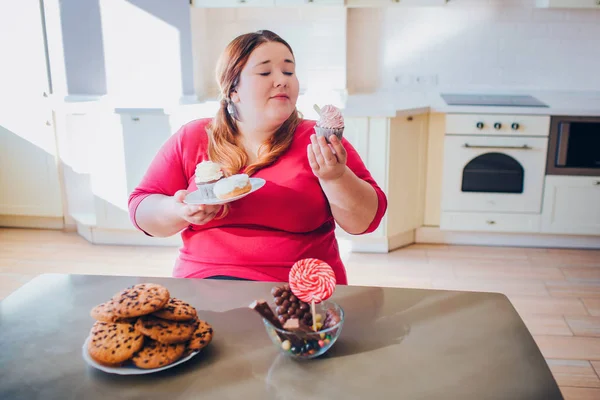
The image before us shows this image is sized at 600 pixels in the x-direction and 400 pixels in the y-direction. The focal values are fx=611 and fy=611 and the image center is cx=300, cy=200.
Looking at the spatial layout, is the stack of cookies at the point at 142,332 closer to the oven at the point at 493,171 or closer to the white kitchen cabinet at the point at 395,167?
the white kitchen cabinet at the point at 395,167

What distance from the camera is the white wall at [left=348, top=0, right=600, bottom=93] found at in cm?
390

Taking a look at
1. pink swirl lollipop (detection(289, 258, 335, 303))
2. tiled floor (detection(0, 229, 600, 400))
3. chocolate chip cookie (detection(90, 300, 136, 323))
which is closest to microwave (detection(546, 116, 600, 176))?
tiled floor (detection(0, 229, 600, 400))

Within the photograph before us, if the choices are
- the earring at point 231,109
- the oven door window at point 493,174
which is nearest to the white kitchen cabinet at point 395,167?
the oven door window at point 493,174

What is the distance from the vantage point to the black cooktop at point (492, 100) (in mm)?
3546

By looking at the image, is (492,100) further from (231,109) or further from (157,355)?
(157,355)

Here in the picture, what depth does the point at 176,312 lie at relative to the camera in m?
1.13

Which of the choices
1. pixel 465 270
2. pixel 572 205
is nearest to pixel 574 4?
pixel 572 205

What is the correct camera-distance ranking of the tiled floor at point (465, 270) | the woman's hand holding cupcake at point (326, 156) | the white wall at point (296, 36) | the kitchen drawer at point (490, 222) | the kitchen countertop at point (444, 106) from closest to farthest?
the woman's hand holding cupcake at point (326, 156), the tiled floor at point (465, 270), the kitchen countertop at point (444, 106), the kitchen drawer at point (490, 222), the white wall at point (296, 36)

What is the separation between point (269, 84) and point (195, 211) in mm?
426

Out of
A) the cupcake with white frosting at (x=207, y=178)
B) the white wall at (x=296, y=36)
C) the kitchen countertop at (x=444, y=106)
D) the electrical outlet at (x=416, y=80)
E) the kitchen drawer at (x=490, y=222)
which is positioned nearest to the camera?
the cupcake with white frosting at (x=207, y=178)

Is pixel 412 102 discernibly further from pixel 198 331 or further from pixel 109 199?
pixel 198 331

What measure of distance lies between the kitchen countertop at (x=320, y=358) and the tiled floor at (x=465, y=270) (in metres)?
1.48

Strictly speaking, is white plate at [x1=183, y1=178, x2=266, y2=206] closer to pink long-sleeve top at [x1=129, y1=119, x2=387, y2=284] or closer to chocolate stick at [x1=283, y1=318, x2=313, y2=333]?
pink long-sleeve top at [x1=129, y1=119, x2=387, y2=284]

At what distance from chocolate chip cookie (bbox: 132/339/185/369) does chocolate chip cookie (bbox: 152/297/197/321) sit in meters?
0.05
